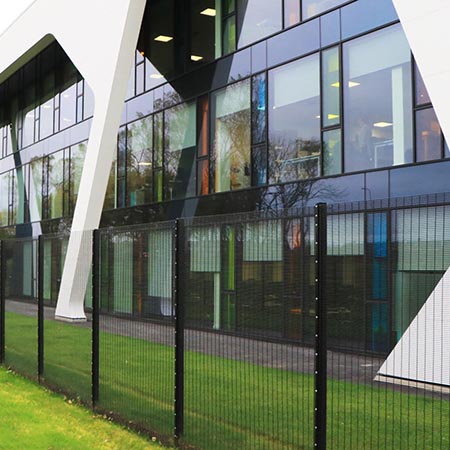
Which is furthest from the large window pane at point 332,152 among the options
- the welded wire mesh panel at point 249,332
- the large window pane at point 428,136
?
the welded wire mesh panel at point 249,332

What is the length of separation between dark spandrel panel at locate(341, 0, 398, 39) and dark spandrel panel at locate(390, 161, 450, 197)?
303 cm

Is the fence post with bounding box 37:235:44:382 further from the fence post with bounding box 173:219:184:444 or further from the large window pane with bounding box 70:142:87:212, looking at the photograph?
the large window pane with bounding box 70:142:87:212

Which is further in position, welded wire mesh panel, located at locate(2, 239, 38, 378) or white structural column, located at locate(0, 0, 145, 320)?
white structural column, located at locate(0, 0, 145, 320)

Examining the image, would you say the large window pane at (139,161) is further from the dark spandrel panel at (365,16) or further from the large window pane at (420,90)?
the large window pane at (420,90)

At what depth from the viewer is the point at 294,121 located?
1558 centimetres

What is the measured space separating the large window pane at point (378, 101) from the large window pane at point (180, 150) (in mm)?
6202

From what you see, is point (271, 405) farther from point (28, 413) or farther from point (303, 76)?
point (303, 76)

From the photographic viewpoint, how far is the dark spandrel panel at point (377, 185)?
13.0m

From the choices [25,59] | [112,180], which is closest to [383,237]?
[112,180]

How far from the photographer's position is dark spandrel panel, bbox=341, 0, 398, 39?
13.4m

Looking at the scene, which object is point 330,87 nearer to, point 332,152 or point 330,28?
point 330,28

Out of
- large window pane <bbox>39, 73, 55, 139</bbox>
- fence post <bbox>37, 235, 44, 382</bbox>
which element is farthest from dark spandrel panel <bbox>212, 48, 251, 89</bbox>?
large window pane <bbox>39, 73, 55, 139</bbox>

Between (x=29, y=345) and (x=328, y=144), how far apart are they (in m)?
7.22

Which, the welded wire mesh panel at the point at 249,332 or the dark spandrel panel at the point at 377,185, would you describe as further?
the dark spandrel panel at the point at 377,185
